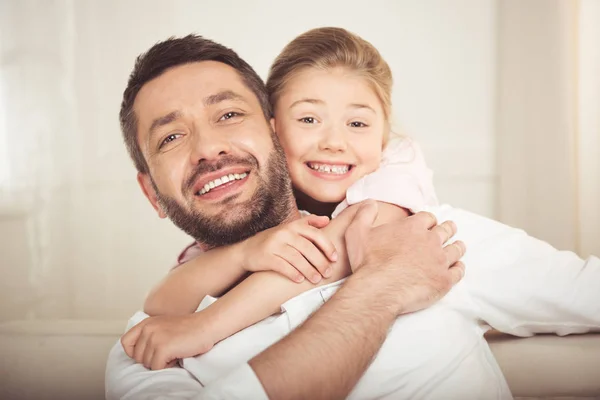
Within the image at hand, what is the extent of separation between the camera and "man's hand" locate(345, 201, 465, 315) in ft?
2.88

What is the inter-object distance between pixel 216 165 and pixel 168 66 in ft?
0.87

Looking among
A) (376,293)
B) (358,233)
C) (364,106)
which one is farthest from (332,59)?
(376,293)

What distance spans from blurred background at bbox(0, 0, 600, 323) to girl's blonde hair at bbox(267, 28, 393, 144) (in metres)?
0.16

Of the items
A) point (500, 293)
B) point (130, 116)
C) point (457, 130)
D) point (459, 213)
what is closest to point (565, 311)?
point (500, 293)

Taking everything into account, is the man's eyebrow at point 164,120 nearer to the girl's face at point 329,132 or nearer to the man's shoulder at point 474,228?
the girl's face at point 329,132

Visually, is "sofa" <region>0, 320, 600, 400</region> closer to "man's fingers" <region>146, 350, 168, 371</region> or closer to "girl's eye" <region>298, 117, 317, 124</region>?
"man's fingers" <region>146, 350, 168, 371</region>

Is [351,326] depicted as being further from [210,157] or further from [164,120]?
[164,120]

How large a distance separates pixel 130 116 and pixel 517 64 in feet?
2.96

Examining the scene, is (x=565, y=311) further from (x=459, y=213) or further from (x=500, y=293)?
(x=459, y=213)

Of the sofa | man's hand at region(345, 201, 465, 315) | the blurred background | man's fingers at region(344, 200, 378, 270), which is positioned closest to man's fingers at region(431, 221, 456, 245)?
man's hand at region(345, 201, 465, 315)

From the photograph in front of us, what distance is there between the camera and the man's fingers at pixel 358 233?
924mm

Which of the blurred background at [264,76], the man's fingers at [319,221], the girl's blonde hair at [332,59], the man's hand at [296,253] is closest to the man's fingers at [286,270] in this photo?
the man's hand at [296,253]

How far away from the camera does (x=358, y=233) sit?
36.8 inches

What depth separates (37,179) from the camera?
1.29m
